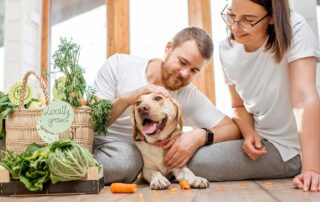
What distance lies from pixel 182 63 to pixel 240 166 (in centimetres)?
53

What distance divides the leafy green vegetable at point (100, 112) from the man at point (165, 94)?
0.07 m

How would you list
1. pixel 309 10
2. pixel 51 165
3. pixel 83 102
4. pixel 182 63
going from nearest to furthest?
pixel 51 165, pixel 83 102, pixel 182 63, pixel 309 10

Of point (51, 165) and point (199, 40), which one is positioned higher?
point (199, 40)

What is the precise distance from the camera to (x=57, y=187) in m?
1.22

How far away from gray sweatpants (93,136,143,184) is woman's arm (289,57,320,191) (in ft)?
2.14

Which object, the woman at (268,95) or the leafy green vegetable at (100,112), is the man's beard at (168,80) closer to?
the woman at (268,95)

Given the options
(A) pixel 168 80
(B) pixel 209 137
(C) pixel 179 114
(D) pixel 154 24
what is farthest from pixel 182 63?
(D) pixel 154 24

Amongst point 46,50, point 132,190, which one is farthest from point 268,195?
point 46,50

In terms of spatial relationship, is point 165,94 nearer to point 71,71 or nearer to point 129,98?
point 129,98

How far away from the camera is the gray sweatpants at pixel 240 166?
156 cm

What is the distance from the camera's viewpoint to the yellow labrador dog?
1479 mm

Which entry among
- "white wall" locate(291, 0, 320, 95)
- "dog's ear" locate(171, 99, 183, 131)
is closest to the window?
"white wall" locate(291, 0, 320, 95)

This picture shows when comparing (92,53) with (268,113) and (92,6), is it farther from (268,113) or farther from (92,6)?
(268,113)

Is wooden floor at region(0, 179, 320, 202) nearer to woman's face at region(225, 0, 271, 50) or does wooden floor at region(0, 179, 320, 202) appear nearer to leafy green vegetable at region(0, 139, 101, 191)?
leafy green vegetable at region(0, 139, 101, 191)
